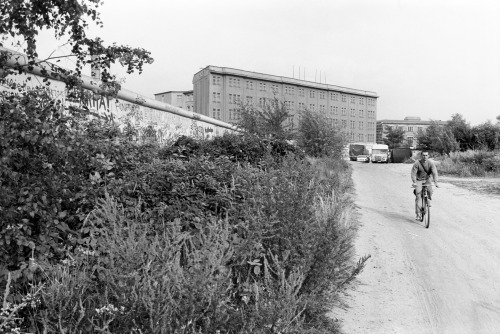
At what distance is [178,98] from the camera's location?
110 meters

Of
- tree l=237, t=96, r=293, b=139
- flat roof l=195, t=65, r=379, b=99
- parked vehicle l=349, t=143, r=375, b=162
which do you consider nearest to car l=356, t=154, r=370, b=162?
parked vehicle l=349, t=143, r=375, b=162

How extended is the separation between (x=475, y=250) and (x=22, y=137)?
27.3ft

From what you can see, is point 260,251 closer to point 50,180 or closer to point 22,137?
point 50,180

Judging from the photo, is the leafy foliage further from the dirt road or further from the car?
the car

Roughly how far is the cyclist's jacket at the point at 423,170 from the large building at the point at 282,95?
62903 millimetres

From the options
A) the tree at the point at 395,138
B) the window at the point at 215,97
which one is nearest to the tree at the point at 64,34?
the window at the point at 215,97

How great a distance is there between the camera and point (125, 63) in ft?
12.5

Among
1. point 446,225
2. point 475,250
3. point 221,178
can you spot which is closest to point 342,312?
point 221,178

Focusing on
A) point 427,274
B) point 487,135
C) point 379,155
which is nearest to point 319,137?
point 487,135

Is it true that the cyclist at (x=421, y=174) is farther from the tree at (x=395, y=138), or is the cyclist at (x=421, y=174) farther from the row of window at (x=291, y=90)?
the tree at (x=395, y=138)

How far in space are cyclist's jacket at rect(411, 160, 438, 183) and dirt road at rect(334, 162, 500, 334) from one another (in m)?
1.08

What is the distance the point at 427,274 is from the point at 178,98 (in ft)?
348

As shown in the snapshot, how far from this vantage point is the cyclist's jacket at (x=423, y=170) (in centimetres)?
1183

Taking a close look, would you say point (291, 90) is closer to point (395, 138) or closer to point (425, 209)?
point (395, 138)
